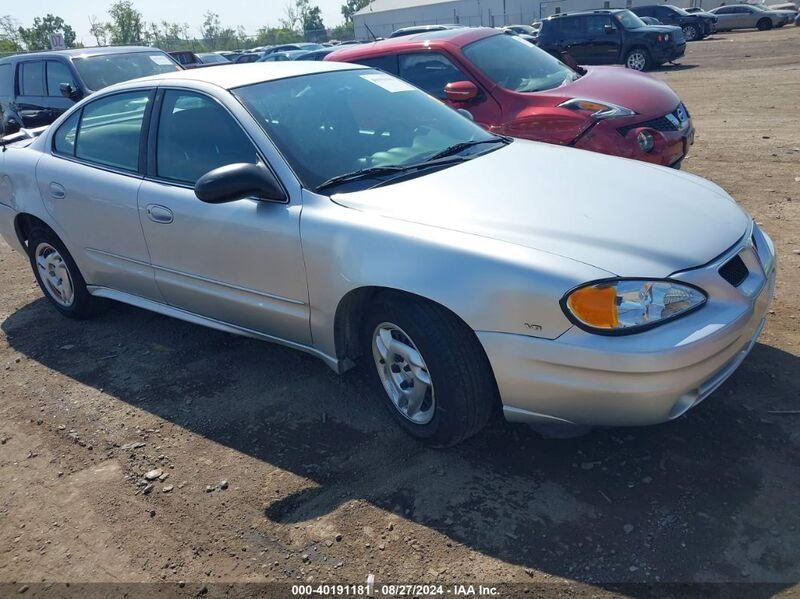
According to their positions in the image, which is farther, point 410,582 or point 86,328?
point 86,328

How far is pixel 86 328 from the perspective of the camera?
495 centimetres

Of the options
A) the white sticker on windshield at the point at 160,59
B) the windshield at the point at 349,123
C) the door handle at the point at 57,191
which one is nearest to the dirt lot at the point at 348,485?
the door handle at the point at 57,191

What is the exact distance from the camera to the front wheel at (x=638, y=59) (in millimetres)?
19375

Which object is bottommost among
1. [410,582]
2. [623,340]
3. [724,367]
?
[410,582]

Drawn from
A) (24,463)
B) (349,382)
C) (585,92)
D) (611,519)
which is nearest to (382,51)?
(585,92)

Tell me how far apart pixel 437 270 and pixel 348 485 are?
1.01 m

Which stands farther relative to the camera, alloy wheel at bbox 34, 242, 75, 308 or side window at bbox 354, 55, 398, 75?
side window at bbox 354, 55, 398, 75

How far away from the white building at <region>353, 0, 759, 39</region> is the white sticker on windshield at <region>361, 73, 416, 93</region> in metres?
46.8

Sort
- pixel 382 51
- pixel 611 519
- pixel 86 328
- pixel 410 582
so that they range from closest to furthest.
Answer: pixel 410 582, pixel 611 519, pixel 86 328, pixel 382 51

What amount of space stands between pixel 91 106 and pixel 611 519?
3979mm

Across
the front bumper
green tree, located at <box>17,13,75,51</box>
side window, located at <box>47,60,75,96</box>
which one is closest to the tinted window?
side window, located at <box>47,60,75,96</box>

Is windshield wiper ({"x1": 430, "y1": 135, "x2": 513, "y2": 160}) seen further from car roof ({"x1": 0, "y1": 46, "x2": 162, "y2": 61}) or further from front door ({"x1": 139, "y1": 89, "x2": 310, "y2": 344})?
Answer: car roof ({"x1": 0, "y1": 46, "x2": 162, "y2": 61})

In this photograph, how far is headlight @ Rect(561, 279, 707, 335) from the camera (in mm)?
2529

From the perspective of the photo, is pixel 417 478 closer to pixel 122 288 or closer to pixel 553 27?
pixel 122 288
